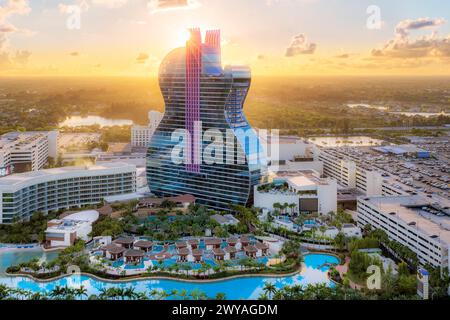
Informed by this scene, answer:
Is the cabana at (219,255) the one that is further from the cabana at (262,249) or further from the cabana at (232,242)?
the cabana at (262,249)

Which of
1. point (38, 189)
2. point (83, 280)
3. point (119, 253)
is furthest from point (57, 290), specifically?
point (38, 189)

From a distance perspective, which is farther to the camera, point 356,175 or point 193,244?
point 356,175

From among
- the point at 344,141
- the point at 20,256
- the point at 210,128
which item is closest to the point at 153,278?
the point at 20,256

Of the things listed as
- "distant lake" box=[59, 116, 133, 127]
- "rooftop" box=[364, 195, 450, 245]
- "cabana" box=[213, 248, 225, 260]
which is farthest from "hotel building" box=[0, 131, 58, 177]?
"rooftop" box=[364, 195, 450, 245]

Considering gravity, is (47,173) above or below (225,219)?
above

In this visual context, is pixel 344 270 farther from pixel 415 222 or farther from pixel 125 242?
pixel 125 242

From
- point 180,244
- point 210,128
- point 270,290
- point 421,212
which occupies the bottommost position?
point 270,290
